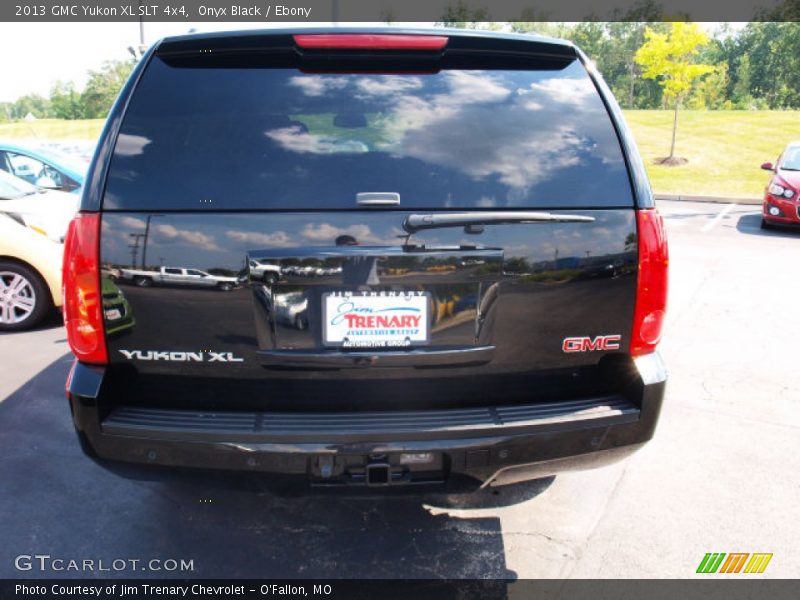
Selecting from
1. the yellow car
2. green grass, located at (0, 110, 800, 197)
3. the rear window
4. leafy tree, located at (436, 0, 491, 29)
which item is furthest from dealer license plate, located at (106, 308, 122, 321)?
leafy tree, located at (436, 0, 491, 29)

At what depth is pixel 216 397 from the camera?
2295 millimetres

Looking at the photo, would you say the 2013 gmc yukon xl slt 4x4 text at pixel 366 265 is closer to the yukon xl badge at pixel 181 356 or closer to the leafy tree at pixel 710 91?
the yukon xl badge at pixel 181 356

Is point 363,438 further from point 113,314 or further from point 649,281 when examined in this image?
point 649,281

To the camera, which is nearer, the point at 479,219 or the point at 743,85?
the point at 479,219

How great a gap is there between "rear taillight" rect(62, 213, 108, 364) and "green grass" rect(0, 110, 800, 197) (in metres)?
14.6

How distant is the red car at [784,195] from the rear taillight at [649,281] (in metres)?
10.2

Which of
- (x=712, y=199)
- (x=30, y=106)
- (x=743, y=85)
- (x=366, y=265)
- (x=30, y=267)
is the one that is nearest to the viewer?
(x=366, y=265)

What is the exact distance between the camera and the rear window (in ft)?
7.05

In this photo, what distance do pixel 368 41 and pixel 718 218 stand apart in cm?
1266

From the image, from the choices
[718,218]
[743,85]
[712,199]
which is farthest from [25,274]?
[743,85]

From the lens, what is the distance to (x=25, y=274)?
230 inches

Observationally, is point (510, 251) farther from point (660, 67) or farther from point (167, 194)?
point (660, 67)

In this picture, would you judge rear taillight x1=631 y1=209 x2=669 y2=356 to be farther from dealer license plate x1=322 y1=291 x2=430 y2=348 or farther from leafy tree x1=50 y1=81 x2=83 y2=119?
leafy tree x1=50 y1=81 x2=83 y2=119

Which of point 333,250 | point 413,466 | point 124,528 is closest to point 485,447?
point 413,466
